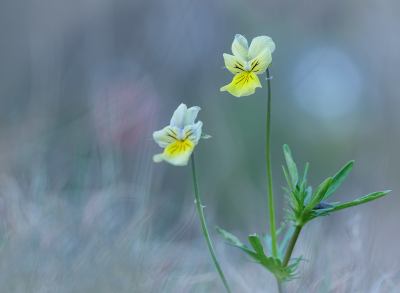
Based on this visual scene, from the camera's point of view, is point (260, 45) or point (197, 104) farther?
point (197, 104)

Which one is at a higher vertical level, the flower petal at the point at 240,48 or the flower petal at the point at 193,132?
the flower petal at the point at 240,48

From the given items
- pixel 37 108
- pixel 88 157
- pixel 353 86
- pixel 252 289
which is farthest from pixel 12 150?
pixel 353 86

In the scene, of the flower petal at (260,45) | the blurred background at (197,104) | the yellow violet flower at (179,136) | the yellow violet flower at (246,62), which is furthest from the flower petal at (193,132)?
the blurred background at (197,104)

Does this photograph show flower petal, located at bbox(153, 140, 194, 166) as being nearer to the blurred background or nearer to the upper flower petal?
the upper flower petal

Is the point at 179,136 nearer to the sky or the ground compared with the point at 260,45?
nearer to the ground

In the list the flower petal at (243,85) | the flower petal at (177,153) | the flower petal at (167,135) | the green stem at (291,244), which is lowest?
the green stem at (291,244)

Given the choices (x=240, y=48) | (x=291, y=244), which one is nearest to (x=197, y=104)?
(x=240, y=48)

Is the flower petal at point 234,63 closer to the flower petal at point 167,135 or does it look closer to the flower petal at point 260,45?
the flower petal at point 260,45

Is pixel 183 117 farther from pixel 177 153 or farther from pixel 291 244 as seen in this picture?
pixel 291 244
